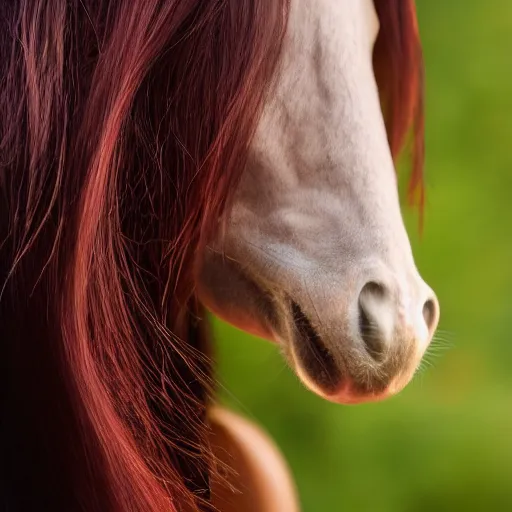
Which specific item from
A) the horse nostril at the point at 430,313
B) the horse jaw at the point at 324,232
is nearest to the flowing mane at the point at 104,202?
the horse jaw at the point at 324,232

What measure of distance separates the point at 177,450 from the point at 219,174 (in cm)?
15

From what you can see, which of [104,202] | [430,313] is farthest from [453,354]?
[104,202]

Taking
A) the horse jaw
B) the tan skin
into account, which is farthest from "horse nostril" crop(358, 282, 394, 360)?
the tan skin

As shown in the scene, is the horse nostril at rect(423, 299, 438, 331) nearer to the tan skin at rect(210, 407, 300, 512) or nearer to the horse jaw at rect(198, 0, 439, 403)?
the horse jaw at rect(198, 0, 439, 403)

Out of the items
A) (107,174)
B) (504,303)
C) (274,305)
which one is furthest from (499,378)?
(107,174)

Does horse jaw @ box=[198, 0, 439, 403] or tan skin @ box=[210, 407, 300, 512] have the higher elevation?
horse jaw @ box=[198, 0, 439, 403]

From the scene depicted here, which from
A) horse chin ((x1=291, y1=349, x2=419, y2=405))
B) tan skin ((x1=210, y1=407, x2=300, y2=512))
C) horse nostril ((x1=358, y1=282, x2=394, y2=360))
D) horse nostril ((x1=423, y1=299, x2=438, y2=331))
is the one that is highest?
horse nostril ((x1=423, y1=299, x2=438, y2=331))

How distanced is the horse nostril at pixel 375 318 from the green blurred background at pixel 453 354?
69 mm

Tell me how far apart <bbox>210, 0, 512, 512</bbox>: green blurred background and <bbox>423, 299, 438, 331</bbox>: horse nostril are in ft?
0.12

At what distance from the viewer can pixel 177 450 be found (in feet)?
1.15

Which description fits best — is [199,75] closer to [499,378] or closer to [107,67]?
[107,67]

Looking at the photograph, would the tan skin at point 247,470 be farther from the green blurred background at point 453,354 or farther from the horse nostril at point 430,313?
the horse nostril at point 430,313

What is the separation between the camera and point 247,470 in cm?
36

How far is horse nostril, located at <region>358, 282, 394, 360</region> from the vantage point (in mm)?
302
